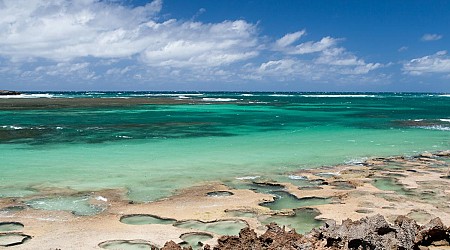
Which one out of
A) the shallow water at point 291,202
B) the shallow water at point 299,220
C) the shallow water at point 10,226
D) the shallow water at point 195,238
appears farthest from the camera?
the shallow water at point 291,202

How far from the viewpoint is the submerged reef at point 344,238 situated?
741cm

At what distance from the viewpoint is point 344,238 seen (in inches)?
298

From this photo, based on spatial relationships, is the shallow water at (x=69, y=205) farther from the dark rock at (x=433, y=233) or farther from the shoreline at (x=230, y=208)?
the dark rock at (x=433, y=233)

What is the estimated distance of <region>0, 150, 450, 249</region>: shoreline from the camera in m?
9.67

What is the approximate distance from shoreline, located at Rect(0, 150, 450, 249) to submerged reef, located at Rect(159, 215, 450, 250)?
1610 mm

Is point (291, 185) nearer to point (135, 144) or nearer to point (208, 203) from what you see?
point (208, 203)

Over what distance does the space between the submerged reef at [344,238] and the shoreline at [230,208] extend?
1.61 m

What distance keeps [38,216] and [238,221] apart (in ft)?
16.5

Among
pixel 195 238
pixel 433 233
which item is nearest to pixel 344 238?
pixel 433 233

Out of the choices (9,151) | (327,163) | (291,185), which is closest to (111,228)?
(291,185)

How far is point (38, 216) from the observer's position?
35.6ft

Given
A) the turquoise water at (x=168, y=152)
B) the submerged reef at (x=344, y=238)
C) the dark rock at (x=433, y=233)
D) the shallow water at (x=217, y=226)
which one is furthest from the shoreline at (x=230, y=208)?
the dark rock at (x=433, y=233)

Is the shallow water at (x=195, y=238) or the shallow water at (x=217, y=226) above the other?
the shallow water at (x=217, y=226)

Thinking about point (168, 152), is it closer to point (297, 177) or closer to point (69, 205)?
point (297, 177)
